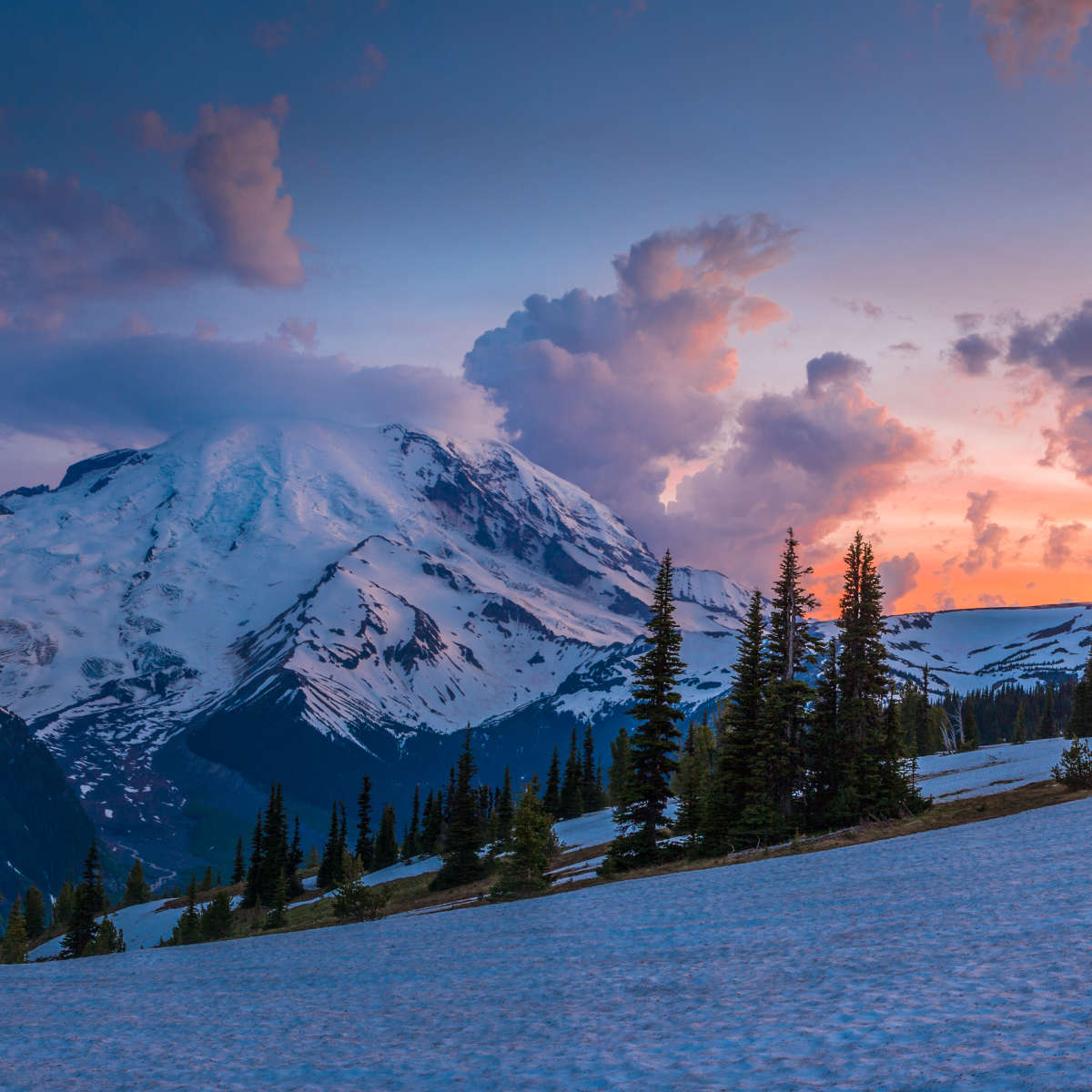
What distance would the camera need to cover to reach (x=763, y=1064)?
8.66m

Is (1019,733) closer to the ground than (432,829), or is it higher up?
higher up

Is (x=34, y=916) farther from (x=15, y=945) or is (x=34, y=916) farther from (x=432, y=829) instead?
(x=432, y=829)

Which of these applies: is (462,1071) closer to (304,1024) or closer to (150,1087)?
(150,1087)

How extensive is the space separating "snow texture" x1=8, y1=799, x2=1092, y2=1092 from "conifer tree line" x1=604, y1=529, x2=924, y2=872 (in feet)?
62.5

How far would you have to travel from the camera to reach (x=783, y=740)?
45.2 m

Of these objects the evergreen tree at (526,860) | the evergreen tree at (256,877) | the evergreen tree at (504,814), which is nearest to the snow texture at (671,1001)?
the evergreen tree at (526,860)

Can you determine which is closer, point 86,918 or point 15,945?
point 15,945

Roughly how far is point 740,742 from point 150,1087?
4071 centimetres

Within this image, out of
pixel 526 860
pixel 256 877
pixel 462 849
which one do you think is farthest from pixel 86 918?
pixel 526 860

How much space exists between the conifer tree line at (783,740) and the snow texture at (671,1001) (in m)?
19.0

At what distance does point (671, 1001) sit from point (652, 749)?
1427 inches

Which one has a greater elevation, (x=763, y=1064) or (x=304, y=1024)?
(x=763, y=1064)

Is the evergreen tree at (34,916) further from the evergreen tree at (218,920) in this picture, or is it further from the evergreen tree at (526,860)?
the evergreen tree at (526,860)

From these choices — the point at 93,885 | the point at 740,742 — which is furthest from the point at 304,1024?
the point at 93,885
